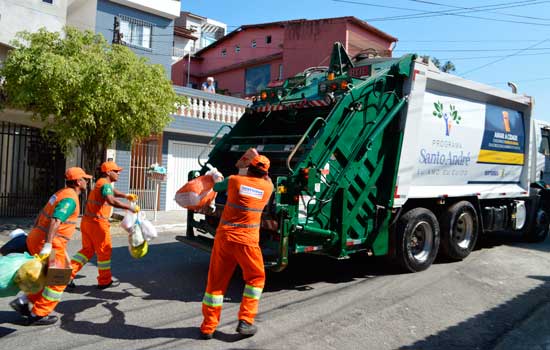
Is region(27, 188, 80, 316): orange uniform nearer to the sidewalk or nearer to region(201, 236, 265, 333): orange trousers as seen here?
region(201, 236, 265, 333): orange trousers

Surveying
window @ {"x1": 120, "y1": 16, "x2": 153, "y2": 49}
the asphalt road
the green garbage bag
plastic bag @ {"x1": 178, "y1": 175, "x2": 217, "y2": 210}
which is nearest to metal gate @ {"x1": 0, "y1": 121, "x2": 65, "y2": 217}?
window @ {"x1": 120, "y1": 16, "x2": 153, "y2": 49}

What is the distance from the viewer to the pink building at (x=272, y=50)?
899 inches

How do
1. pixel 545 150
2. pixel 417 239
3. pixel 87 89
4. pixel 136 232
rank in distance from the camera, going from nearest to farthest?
1. pixel 136 232
2. pixel 417 239
3. pixel 87 89
4. pixel 545 150

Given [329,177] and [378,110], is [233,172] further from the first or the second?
[378,110]

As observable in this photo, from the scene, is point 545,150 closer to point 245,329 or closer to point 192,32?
point 245,329

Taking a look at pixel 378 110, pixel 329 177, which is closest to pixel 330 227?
pixel 329 177

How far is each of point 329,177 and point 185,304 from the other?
6.68 ft

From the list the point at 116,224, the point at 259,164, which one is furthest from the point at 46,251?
the point at 116,224

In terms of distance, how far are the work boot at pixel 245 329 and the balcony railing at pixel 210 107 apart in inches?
374

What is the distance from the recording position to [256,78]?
26.4 m

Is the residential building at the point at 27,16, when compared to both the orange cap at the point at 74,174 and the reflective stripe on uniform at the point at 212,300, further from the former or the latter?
the reflective stripe on uniform at the point at 212,300

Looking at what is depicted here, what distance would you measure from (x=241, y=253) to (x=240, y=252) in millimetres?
12

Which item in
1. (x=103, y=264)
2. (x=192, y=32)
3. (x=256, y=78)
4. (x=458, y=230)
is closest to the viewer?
(x=103, y=264)

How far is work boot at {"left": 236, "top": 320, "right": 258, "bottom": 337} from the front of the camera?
12.7 feet
